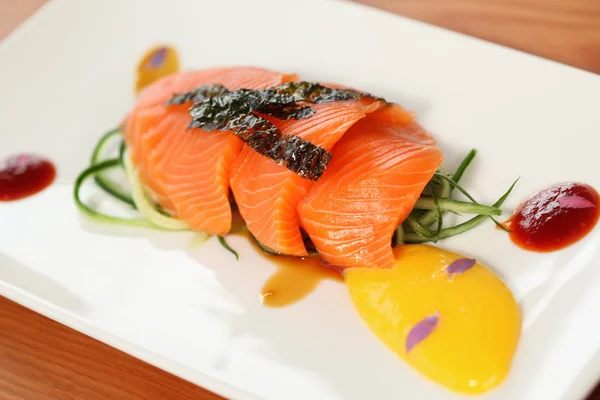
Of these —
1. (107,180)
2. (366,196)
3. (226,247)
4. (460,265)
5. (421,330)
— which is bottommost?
(107,180)

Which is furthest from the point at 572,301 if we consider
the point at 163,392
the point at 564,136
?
the point at 163,392

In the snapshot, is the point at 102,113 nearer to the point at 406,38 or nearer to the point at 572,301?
the point at 406,38

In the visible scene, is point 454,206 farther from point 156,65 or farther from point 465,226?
point 156,65

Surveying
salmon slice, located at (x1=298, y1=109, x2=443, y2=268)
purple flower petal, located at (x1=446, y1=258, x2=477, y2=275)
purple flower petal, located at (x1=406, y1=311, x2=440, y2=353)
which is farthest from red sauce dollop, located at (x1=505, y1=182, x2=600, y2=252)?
purple flower petal, located at (x1=406, y1=311, x2=440, y2=353)

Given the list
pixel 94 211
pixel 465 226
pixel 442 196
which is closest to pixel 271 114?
pixel 442 196

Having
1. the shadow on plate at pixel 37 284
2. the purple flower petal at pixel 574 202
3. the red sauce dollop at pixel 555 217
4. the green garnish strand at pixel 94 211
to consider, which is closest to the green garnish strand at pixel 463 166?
the red sauce dollop at pixel 555 217

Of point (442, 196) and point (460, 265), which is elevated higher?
point (442, 196)

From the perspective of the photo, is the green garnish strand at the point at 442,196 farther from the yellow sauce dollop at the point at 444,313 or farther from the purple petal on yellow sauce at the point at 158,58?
the purple petal on yellow sauce at the point at 158,58
